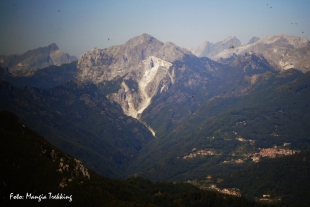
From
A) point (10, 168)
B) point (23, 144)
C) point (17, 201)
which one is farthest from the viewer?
point (23, 144)

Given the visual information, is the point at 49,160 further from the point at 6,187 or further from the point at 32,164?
the point at 6,187

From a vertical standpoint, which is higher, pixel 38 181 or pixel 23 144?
pixel 23 144

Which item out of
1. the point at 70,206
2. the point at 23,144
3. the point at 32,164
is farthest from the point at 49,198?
the point at 23,144

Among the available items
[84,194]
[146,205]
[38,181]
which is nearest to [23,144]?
[38,181]

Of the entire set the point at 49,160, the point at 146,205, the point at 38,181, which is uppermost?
the point at 49,160

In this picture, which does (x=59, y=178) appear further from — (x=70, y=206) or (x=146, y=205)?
(x=146, y=205)

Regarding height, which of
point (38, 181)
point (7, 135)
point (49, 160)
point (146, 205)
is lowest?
point (146, 205)

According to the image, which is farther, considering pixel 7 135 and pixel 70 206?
pixel 7 135

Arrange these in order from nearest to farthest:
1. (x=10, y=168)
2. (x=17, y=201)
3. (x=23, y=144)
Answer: (x=17, y=201), (x=10, y=168), (x=23, y=144)

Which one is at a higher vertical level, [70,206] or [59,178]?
[59,178]
